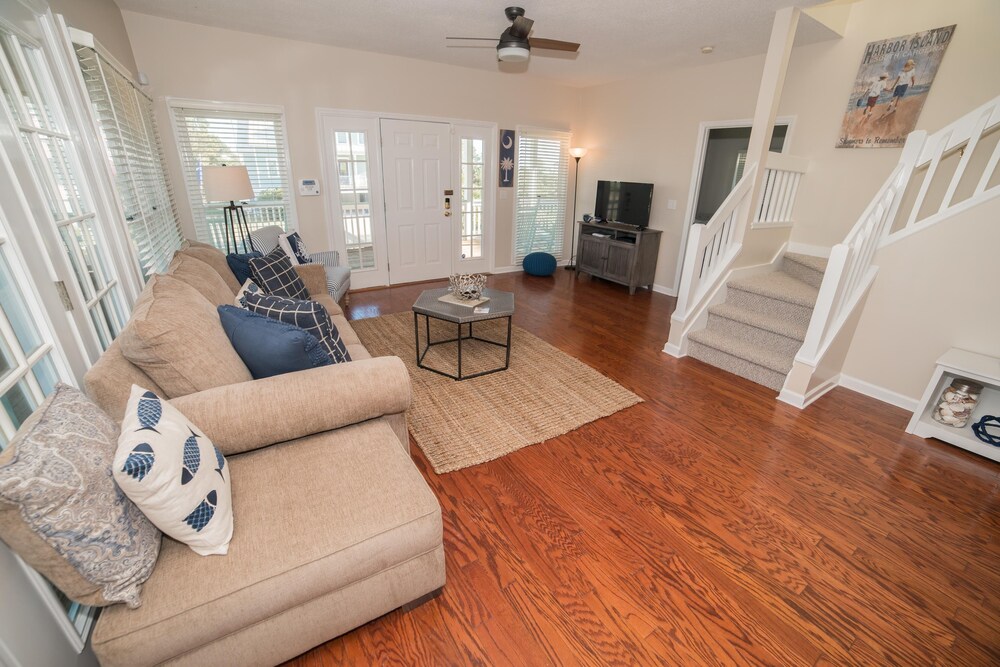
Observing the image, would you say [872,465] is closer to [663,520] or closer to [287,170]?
[663,520]

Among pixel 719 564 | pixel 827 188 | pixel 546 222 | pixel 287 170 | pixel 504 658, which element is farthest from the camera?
pixel 546 222

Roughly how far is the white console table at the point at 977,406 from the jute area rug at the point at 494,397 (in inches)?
65.0

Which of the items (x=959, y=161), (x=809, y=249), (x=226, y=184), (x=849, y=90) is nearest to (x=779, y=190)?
(x=809, y=249)

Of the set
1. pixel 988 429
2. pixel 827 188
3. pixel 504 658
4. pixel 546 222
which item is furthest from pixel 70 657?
pixel 546 222

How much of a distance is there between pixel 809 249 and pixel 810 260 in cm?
26

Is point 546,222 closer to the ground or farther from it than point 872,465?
farther from it

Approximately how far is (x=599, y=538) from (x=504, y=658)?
2.01 ft

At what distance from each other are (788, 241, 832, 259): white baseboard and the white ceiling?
1.70m

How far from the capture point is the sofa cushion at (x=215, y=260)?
2496 millimetres

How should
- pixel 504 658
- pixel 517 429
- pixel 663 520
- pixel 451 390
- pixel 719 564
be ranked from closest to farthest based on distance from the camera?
1. pixel 504 658
2. pixel 719 564
3. pixel 663 520
4. pixel 517 429
5. pixel 451 390

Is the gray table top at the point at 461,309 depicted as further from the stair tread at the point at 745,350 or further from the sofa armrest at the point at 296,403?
the stair tread at the point at 745,350

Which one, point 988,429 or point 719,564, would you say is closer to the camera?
point 719,564

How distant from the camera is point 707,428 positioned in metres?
2.49

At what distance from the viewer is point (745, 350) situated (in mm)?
3113
